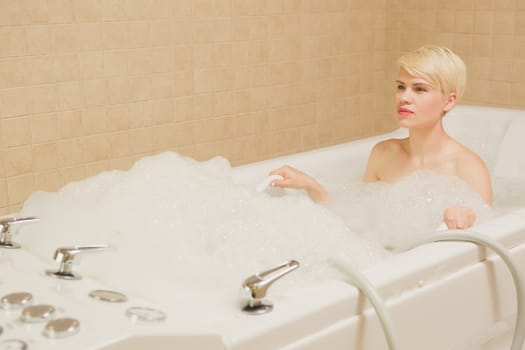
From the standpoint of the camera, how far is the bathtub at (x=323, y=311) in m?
1.07

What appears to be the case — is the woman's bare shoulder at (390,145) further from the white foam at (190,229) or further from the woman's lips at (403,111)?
the white foam at (190,229)

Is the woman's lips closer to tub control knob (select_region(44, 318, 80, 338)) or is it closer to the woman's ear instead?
the woman's ear

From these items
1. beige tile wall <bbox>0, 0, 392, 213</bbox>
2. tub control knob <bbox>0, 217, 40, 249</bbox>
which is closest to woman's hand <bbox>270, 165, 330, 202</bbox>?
tub control knob <bbox>0, 217, 40, 249</bbox>

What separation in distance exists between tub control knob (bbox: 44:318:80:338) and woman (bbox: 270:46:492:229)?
1.08 m

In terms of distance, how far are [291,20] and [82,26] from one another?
1.03m

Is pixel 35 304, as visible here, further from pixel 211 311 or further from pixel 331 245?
pixel 331 245

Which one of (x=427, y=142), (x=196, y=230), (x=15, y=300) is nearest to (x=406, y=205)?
(x=427, y=142)

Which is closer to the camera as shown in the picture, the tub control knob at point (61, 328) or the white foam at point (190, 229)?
the tub control knob at point (61, 328)

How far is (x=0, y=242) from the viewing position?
4.79 ft

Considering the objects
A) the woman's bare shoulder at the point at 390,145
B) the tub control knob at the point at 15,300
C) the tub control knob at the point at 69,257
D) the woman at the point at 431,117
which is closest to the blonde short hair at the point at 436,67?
the woman at the point at 431,117

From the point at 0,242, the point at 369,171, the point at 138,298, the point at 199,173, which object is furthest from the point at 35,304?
the point at 369,171

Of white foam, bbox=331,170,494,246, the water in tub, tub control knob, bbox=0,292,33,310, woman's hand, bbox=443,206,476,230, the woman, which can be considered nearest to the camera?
tub control knob, bbox=0,292,33,310

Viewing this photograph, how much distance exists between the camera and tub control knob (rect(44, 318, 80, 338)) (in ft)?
3.37

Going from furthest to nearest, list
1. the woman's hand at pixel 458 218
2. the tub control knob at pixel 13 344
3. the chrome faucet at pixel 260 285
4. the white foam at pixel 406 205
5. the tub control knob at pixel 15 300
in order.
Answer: the white foam at pixel 406 205
the woman's hand at pixel 458 218
the chrome faucet at pixel 260 285
the tub control knob at pixel 15 300
the tub control knob at pixel 13 344
